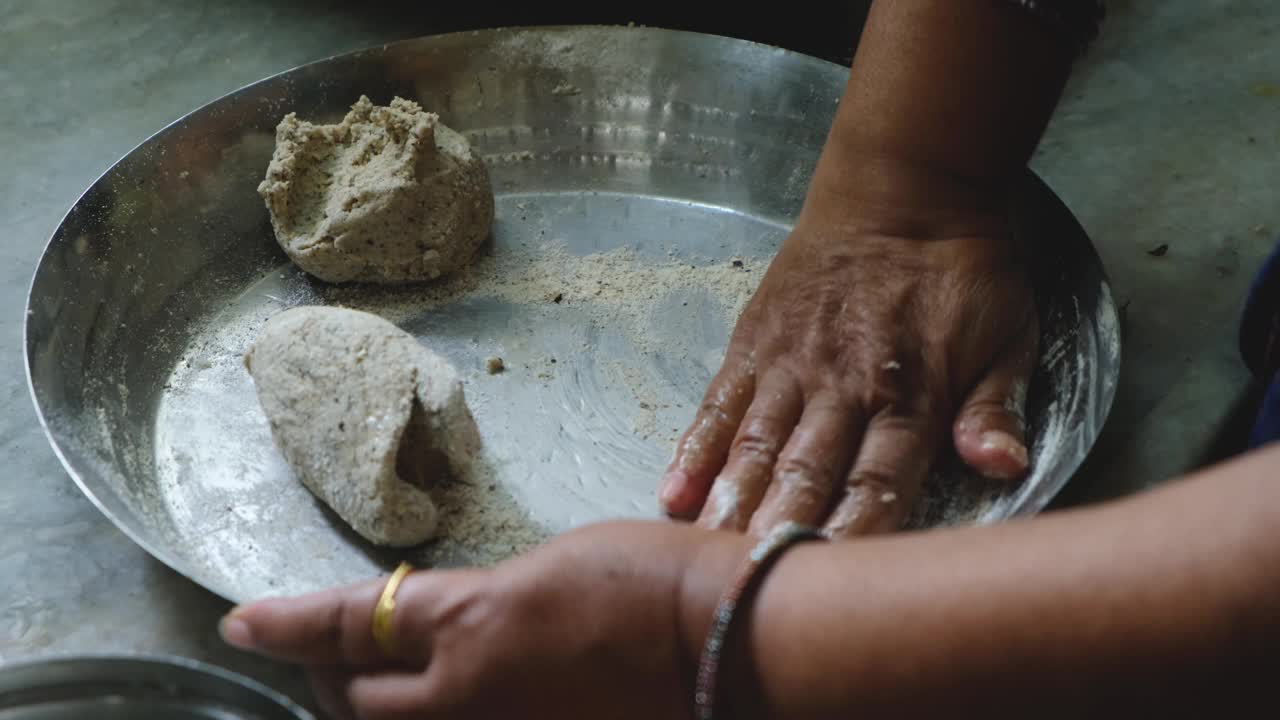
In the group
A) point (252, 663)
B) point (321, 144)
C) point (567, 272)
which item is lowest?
point (252, 663)

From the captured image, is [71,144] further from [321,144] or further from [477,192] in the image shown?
[477,192]

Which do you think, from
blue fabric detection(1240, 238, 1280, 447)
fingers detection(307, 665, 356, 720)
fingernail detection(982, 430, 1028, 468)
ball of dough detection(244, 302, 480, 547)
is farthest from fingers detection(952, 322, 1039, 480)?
fingers detection(307, 665, 356, 720)

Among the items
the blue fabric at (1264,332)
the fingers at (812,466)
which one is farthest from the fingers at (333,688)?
the blue fabric at (1264,332)

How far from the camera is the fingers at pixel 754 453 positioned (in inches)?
37.8

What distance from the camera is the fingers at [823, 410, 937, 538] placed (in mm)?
933

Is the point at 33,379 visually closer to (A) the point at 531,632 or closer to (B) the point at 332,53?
(A) the point at 531,632

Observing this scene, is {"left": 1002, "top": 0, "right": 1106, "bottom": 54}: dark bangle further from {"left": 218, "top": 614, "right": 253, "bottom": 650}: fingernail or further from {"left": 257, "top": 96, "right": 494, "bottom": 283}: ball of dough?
{"left": 218, "top": 614, "right": 253, "bottom": 650}: fingernail

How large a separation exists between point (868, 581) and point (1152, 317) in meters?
0.81

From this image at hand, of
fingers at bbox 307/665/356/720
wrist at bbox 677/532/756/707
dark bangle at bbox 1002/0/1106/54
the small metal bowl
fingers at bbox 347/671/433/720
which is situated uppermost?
dark bangle at bbox 1002/0/1106/54

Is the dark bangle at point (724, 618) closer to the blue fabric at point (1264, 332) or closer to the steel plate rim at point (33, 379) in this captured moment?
the steel plate rim at point (33, 379)

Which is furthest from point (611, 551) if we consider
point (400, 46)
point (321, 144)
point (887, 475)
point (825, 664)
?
point (400, 46)

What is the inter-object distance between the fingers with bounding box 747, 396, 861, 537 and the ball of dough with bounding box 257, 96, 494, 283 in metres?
0.52

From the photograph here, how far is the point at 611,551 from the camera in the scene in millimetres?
720

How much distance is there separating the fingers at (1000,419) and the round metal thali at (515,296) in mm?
26
